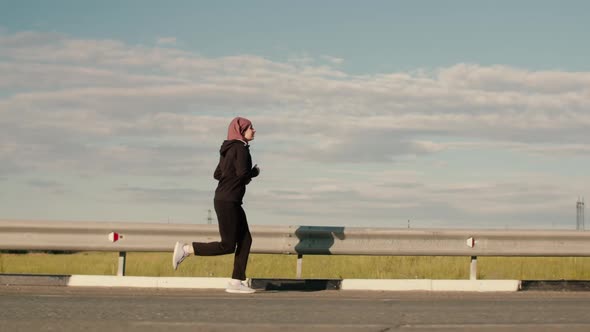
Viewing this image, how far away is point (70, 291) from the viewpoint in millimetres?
10773

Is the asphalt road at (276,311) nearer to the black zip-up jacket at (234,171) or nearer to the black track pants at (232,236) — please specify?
the black track pants at (232,236)

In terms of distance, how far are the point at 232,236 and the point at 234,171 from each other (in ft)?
2.45

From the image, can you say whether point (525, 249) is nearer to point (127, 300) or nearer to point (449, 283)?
point (449, 283)

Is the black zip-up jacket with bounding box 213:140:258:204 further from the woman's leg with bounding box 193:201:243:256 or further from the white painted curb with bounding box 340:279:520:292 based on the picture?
the white painted curb with bounding box 340:279:520:292

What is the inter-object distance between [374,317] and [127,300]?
8.99 feet

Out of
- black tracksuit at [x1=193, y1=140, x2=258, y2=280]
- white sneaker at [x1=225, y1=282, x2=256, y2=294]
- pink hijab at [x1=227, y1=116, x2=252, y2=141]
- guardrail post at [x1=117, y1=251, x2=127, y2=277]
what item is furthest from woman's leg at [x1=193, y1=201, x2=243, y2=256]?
guardrail post at [x1=117, y1=251, x2=127, y2=277]

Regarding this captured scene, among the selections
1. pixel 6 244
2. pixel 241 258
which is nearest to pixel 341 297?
pixel 241 258

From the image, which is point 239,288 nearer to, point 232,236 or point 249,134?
point 232,236

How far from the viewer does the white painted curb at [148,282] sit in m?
11.5

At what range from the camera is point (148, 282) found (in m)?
11.5

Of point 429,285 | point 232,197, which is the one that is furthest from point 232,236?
point 429,285

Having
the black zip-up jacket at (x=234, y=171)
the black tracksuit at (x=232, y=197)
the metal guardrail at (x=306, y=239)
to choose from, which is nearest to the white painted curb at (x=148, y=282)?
the metal guardrail at (x=306, y=239)

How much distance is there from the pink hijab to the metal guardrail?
1.79 meters

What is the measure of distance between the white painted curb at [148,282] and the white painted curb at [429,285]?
5.34ft
